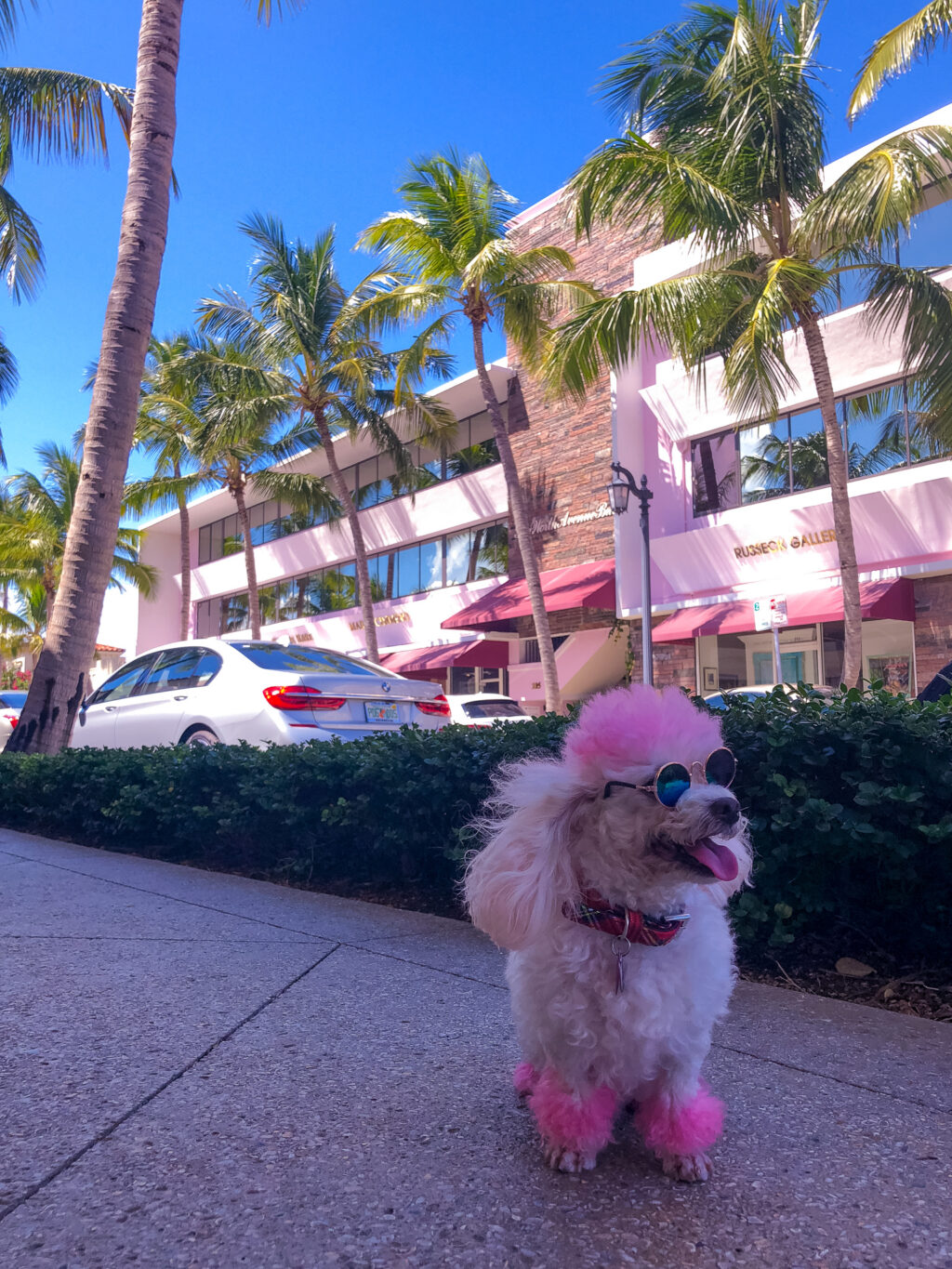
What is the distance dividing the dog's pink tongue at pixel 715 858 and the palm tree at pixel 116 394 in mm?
8349

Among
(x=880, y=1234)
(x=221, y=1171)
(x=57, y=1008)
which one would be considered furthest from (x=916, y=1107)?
(x=57, y=1008)

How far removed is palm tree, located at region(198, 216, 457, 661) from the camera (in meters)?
22.6

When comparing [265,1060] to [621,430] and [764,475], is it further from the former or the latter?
[621,430]

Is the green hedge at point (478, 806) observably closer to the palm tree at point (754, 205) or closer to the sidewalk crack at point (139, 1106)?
the sidewalk crack at point (139, 1106)

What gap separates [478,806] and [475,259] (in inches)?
555

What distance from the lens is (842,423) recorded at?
707 inches

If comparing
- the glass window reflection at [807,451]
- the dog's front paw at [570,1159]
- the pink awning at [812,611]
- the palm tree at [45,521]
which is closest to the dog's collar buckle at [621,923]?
the dog's front paw at [570,1159]

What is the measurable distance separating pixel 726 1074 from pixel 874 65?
530 inches

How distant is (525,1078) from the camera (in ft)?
7.54

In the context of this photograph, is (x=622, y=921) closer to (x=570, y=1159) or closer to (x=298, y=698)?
(x=570, y=1159)

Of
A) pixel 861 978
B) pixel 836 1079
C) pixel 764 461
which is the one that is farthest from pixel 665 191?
pixel 836 1079

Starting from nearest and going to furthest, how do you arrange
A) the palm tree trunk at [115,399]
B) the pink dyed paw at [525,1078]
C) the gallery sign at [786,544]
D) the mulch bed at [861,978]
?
the pink dyed paw at [525,1078] → the mulch bed at [861,978] → the palm tree trunk at [115,399] → the gallery sign at [786,544]

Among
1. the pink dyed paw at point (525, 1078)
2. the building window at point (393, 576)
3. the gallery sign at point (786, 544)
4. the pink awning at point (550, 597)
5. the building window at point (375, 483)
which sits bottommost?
the pink dyed paw at point (525, 1078)

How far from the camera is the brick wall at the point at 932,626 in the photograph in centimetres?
1605
